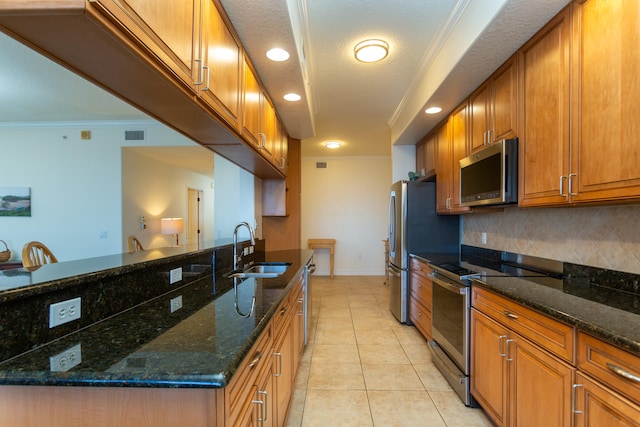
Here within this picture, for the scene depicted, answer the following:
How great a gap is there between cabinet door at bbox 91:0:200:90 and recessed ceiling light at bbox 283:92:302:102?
4.75ft

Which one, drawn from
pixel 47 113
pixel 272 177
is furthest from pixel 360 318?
pixel 47 113

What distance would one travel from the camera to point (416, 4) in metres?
1.97

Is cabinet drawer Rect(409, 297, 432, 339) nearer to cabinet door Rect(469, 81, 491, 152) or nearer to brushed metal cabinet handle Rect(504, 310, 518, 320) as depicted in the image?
brushed metal cabinet handle Rect(504, 310, 518, 320)

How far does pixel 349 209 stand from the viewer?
6.73 metres

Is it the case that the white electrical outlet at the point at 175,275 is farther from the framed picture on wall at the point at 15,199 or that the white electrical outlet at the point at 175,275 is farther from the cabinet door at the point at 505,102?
the framed picture on wall at the point at 15,199

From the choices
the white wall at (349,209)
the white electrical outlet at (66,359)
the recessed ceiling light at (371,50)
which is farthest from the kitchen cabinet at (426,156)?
the white electrical outlet at (66,359)

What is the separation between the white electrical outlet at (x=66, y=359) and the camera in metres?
0.79

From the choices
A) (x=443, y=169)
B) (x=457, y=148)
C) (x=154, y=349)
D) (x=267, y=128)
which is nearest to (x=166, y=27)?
(x=154, y=349)

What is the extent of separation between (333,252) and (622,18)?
5619mm

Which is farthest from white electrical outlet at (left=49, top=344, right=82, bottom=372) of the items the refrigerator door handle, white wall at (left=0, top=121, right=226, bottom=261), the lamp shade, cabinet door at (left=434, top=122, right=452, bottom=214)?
the lamp shade

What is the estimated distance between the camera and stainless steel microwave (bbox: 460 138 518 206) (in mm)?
2041

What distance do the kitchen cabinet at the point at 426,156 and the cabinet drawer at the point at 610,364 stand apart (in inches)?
107

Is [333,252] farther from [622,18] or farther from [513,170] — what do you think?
[622,18]

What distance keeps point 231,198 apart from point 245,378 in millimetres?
2748
